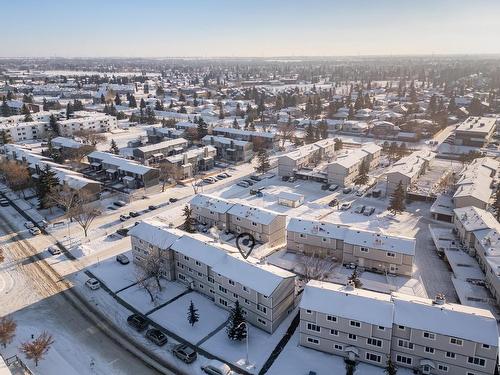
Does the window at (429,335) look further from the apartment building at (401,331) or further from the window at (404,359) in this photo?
the window at (404,359)

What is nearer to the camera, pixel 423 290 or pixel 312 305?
pixel 312 305

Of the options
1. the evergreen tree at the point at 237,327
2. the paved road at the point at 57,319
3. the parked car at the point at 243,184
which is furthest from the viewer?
the parked car at the point at 243,184

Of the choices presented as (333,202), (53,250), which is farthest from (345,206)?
(53,250)

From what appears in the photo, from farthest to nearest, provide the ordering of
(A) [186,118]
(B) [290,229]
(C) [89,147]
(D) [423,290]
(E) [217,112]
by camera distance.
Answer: (E) [217,112] → (A) [186,118] → (C) [89,147] → (B) [290,229] → (D) [423,290]

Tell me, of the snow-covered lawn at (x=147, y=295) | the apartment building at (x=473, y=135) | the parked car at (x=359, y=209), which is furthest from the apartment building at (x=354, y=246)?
the apartment building at (x=473, y=135)

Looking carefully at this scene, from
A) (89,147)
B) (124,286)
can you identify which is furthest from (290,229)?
(89,147)

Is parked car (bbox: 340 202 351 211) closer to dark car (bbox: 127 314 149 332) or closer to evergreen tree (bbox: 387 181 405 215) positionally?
evergreen tree (bbox: 387 181 405 215)

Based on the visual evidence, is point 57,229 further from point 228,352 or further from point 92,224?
point 228,352
